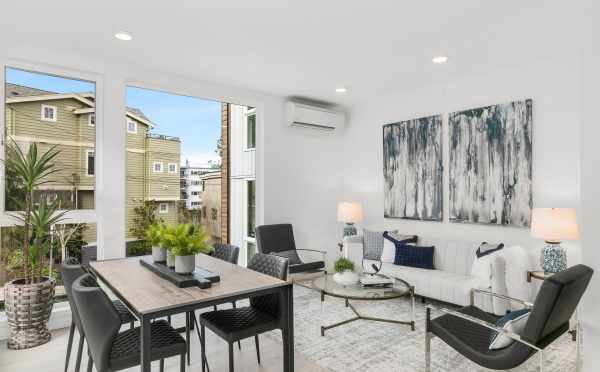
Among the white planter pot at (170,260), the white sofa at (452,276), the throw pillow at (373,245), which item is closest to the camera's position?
the white planter pot at (170,260)

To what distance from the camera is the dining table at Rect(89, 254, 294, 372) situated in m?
1.85

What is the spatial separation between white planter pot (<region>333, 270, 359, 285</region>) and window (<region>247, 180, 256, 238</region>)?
2117 mm

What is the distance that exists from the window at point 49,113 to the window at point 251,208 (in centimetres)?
254

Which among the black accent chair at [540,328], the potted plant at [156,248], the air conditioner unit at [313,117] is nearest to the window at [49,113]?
the potted plant at [156,248]

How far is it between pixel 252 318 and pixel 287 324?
362 millimetres

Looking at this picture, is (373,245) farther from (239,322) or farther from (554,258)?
(239,322)

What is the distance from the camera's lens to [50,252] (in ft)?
Answer: 12.1

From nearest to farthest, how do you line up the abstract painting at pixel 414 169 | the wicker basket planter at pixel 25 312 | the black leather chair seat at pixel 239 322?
the black leather chair seat at pixel 239 322
the wicker basket planter at pixel 25 312
the abstract painting at pixel 414 169

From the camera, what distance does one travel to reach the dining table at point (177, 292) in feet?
6.07

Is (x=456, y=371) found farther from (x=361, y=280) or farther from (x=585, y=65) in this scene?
(x=585, y=65)

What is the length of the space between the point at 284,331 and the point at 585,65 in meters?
2.39

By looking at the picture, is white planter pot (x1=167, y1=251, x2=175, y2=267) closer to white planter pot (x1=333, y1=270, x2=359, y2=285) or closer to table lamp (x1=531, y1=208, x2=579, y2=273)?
white planter pot (x1=333, y1=270, x2=359, y2=285)

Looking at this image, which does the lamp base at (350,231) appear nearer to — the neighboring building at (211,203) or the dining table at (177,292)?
the neighboring building at (211,203)

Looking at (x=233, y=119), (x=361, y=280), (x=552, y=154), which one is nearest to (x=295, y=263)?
(x=361, y=280)
